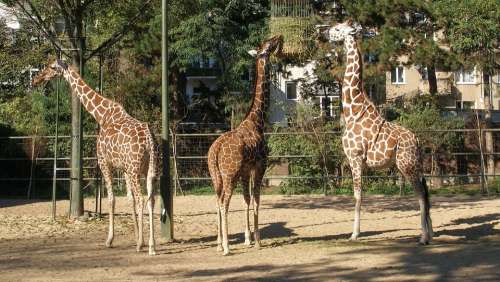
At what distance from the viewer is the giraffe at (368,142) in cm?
1220

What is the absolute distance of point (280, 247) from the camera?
38.8ft

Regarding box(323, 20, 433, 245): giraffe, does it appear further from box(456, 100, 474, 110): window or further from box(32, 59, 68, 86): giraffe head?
box(456, 100, 474, 110): window

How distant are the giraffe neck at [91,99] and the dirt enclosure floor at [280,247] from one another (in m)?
2.32

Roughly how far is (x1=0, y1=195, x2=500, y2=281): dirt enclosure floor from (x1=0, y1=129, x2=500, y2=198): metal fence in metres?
3.59

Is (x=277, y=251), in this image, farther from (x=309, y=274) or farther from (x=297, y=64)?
(x=297, y=64)

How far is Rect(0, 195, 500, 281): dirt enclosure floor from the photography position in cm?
924

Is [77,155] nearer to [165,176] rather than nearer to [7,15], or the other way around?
[165,176]

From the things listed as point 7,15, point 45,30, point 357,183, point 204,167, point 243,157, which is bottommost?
point 357,183

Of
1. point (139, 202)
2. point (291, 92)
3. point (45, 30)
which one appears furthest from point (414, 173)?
point (291, 92)

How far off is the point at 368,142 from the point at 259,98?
2090mm

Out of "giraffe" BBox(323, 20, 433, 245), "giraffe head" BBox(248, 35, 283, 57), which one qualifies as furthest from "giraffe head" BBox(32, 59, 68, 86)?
"giraffe" BBox(323, 20, 433, 245)

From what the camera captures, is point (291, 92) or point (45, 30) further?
point (291, 92)

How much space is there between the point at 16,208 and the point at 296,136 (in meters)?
9.16

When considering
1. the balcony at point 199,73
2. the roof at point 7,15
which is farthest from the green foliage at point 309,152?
the balcony at point 199,73
